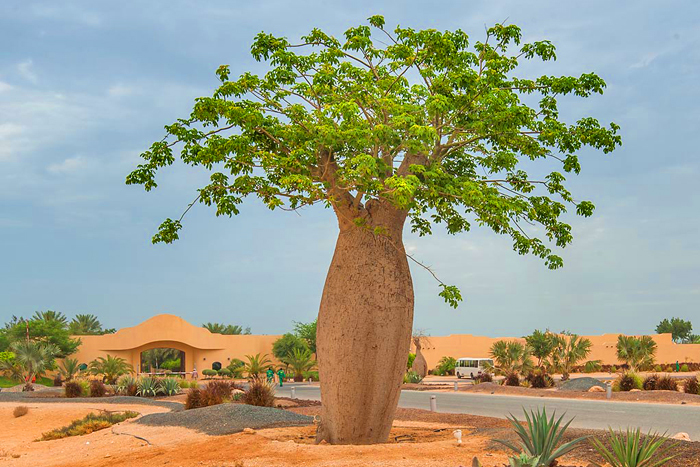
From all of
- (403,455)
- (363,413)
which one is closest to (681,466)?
(403,455)

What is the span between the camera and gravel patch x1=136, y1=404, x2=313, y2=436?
13.6 meters

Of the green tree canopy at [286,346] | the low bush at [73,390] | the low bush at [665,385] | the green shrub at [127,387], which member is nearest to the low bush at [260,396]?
the green shrub at [127,387]

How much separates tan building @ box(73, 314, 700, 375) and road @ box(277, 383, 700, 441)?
27.6m

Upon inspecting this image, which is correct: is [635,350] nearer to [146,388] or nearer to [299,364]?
[299,364]

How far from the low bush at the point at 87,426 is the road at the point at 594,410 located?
9209 millimetres

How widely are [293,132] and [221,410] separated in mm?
7087

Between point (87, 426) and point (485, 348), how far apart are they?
150 ft

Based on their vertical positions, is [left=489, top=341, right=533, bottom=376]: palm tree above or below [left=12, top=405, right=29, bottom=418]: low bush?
above

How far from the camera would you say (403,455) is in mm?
9156

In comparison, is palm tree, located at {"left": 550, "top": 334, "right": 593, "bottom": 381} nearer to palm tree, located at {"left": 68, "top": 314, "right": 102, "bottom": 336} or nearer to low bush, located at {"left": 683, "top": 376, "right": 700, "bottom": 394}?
low bush, located at {"left": 683, "top": 376, "right": 700, "bottom": 394}

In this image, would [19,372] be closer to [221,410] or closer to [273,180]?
[221,410]

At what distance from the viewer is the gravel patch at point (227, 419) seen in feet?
44.5

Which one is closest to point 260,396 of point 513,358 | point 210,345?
point 513,358

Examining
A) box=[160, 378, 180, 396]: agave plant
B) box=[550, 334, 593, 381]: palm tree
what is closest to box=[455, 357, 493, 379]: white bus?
box=[550, 334, 593, 381]: palm tree
